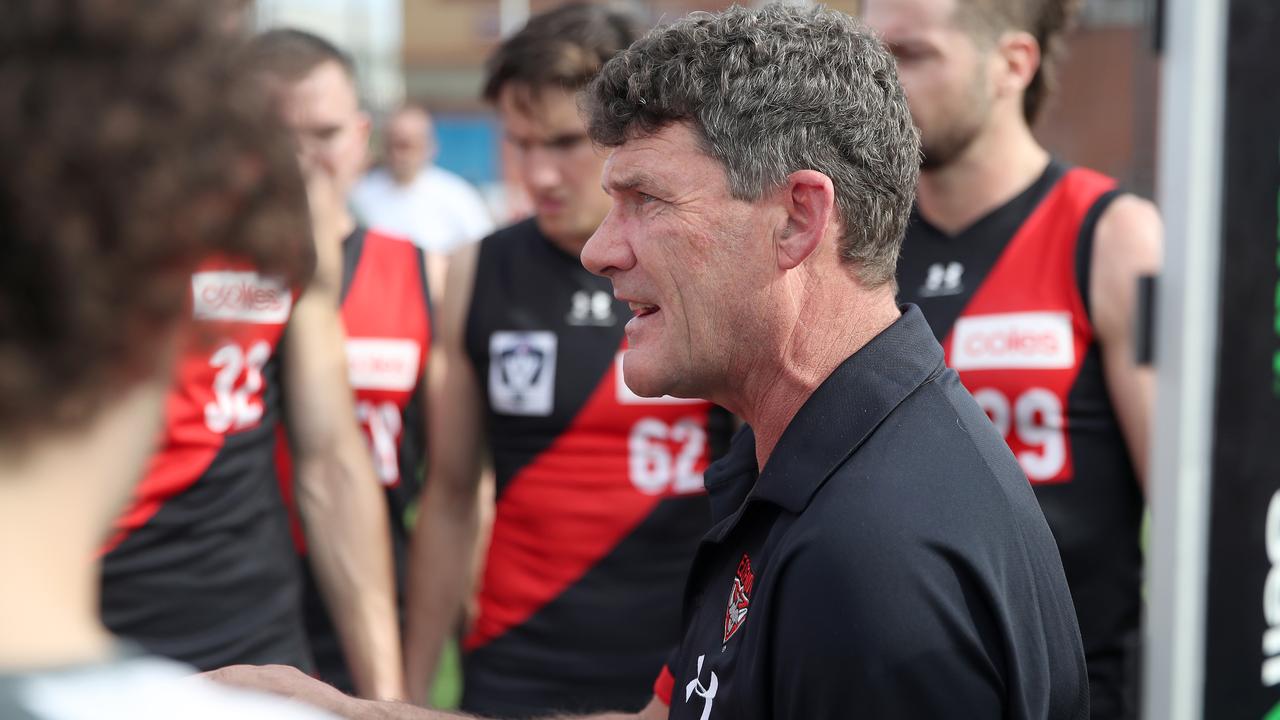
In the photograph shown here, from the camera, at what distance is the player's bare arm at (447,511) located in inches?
141

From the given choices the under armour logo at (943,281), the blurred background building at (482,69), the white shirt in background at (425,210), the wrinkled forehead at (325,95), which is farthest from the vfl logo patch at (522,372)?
the blurred background building at (482,69)

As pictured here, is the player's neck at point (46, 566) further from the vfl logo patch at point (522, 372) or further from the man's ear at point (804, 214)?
the vfl logo patch at point (522, 372)

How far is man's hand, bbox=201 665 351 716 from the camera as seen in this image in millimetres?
1634

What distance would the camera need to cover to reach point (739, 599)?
1.66 metres

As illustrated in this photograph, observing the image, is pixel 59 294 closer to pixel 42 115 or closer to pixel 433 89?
pixel 42 115

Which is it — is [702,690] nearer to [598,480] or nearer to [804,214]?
[804,214]

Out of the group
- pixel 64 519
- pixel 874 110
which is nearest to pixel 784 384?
pixel 874 110

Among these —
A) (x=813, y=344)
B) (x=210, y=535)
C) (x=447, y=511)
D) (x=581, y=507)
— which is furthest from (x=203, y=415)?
(x=813, y=344)

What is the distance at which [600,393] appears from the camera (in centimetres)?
333

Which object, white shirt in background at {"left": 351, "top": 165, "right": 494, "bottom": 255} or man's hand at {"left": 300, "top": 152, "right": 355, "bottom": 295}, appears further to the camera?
white shirt in background at {"left": 351, "top": 165, "right": 494, "bottom": 255}

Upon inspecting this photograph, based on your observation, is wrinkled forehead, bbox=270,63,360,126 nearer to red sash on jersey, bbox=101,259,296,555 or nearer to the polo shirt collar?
red sash on jersey, bbox=101,259,296,555

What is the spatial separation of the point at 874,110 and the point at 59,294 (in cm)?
119

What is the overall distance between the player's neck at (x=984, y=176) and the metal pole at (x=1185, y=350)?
52.3 inches

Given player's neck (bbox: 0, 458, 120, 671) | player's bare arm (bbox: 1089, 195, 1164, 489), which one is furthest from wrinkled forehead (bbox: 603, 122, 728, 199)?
player's bare arm (bbox: 1089, 195, 1164, 489)
